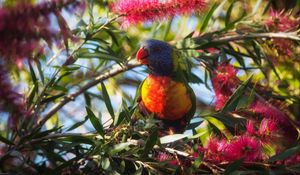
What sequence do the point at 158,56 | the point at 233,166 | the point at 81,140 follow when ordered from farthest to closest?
the point at 158,56 → the point at 81,140 → the point at 233,166

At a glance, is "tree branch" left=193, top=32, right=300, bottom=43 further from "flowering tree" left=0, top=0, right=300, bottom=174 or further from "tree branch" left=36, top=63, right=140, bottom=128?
"tree branch" left=36, top=63, right=140, bottom=128

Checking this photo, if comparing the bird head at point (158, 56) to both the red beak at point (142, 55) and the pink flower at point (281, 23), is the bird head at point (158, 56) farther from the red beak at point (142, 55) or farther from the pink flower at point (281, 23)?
the pink flower at point (281, 23)

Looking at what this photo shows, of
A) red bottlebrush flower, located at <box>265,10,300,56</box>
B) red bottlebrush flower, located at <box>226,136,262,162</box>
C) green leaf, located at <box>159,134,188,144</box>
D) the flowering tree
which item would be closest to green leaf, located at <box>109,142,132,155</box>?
the flowering tree

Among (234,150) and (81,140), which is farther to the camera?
(81,140)

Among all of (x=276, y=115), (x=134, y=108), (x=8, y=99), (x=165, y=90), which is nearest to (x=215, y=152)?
(x=134, y=108)

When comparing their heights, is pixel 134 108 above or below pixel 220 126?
above

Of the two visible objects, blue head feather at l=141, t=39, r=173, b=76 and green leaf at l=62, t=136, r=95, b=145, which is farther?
blue head feather at l=141, t=39, r=173, b=76

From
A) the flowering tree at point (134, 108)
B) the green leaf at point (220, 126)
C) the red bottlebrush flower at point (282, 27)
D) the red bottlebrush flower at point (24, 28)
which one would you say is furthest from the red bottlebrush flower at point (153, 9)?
the red bottlebrush flower at point (24, 28)

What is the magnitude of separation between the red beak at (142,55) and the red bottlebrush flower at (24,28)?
1.33 meters

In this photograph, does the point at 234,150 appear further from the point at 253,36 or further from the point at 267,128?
the point at 253,36

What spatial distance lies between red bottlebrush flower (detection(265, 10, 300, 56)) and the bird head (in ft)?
1.49

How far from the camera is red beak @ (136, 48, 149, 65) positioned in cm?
200

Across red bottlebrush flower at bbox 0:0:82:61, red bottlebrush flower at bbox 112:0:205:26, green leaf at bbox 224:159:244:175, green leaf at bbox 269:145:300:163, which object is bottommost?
green leaf at bbox 269:145:300:163

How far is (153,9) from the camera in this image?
4.83 feet
